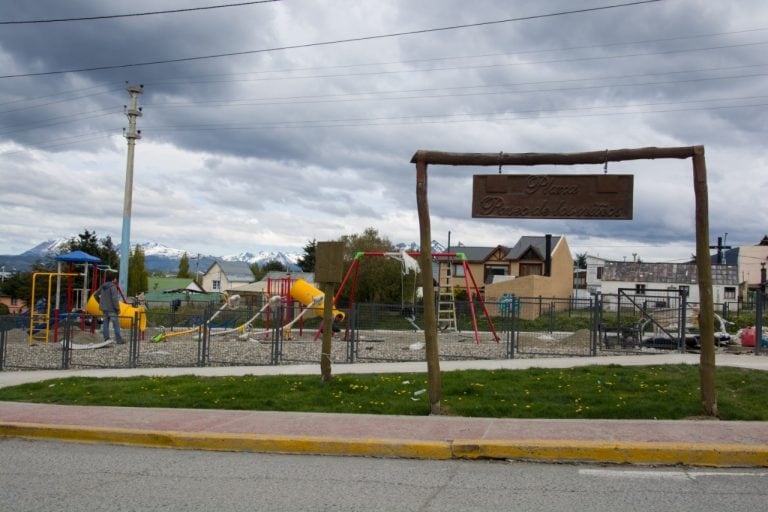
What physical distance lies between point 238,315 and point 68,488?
20064 millimetres

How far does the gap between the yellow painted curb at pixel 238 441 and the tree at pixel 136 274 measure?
61.9 metres

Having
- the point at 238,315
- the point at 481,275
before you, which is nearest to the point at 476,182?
the point at 238,315

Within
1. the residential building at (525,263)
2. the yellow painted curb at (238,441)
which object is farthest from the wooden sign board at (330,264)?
the residential building at (525,263)

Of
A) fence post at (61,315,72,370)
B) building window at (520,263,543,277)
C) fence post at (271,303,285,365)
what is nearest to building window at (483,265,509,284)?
building window at (520,263,543,277)

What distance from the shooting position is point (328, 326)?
1178 centimetres

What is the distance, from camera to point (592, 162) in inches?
381

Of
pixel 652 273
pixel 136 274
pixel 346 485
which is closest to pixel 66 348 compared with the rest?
pixel 346 485

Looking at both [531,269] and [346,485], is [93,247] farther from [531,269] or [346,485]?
[346,485]

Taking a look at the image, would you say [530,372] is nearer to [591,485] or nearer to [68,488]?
[591,485]

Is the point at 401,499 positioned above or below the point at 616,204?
below

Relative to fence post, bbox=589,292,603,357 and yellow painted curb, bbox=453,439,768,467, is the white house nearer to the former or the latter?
fence post, bbox=589,292,603,357

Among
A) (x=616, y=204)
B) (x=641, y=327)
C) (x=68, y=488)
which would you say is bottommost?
(x=68, y=488)

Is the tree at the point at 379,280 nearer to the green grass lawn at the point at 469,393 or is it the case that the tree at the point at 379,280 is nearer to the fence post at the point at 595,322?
the fence post at the point at 595,322

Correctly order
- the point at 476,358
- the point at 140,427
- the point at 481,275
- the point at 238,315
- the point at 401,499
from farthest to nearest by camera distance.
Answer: the point at 481,275
the point at 238,315
the point at 476,358
the point at 140,427
the point at 401,499
